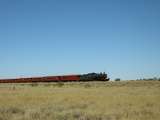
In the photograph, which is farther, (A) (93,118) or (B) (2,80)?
(B) (2,80)

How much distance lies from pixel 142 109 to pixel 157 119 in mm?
2814

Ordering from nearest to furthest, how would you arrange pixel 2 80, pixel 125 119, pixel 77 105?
pixel 125 119
pixel 77 105
pixel 2 80

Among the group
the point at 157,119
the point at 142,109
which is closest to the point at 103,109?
the point at 142,109

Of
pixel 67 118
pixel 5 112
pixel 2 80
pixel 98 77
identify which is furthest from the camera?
pixel 2 80

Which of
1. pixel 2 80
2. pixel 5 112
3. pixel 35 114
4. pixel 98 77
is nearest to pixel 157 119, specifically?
pixel 35 114

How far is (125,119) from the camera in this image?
13242 millimetres

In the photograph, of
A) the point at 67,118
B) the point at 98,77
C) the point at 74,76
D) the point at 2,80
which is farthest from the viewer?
the point at 2,80

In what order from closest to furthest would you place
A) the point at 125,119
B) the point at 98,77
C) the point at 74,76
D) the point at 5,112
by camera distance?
the point at 125,119 → the point at 5,112 → the point at 98,77 → the point at 74,76

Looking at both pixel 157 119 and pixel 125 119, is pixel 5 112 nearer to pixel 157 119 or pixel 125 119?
pixel 125 119

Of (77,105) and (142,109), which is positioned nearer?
(142,109)

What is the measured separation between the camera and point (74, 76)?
5969 cm

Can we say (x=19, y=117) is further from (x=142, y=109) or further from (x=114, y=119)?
(x=142, y=109)

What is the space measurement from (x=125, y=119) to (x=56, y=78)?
4899 cm

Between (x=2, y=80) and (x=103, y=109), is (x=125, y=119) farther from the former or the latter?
(x=2, y=80)
